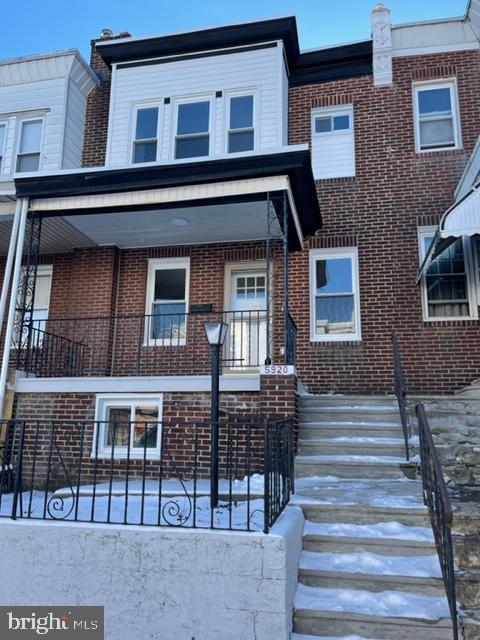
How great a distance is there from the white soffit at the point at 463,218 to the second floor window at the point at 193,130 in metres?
4.75

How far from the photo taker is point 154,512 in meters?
4.95

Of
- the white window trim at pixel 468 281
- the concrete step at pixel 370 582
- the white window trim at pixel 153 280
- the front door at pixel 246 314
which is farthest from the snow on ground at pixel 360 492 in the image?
the white window trim at pixel 153 280

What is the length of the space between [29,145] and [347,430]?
8450mm

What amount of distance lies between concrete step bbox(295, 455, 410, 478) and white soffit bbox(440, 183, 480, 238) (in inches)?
126

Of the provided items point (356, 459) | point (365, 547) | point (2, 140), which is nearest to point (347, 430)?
point (356, 459)

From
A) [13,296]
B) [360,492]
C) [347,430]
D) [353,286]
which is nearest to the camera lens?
[360,492]

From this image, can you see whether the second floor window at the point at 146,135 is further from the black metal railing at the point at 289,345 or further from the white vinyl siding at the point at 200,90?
the black metal railing at the point at 289,345

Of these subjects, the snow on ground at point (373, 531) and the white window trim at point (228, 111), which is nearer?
the snow on ground at point (373, 531)

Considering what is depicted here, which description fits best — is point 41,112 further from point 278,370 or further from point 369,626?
point 369,626

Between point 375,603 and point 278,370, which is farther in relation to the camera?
point 278,370

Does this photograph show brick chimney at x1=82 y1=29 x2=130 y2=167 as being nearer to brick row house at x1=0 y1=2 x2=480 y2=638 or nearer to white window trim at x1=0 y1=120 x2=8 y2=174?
brick row house at x1=0 y1=2 x2=480 y2=638

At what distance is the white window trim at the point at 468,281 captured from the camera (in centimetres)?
903

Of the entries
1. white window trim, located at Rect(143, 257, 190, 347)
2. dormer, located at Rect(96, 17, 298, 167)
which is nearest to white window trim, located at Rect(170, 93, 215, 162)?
dormer, located at Rect(96, 17, 298, 167)

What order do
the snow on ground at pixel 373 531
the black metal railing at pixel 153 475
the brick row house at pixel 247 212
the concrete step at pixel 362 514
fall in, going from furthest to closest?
the brick row house at pixel 247 212, the concrete step at pixel 362 514, the snow on ground at pixel 373 531, the black metal railing at pixel 153 475
